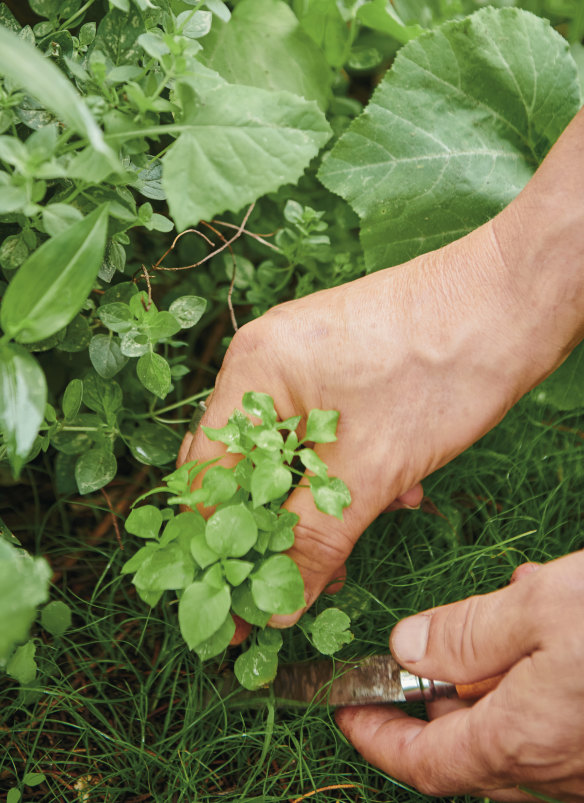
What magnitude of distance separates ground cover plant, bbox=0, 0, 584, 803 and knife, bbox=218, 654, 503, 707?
4 centimetres

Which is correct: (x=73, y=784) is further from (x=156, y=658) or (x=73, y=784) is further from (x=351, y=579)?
(x=351, y=579)

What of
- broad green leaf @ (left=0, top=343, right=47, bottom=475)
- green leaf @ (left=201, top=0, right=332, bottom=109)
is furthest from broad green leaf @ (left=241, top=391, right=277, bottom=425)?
green leaf @ (left=201, top=0, right=332, bottom=109)

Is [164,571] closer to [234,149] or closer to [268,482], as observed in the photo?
[268,482]

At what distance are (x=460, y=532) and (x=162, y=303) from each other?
102 cm

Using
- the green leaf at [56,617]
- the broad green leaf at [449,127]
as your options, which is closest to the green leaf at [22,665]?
the green leaf at [56,617]

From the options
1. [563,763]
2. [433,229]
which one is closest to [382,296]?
[433,229]

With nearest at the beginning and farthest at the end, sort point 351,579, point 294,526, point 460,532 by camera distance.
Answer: point 294,526
point 351,579
point 460,532

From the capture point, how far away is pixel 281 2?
1.65 m

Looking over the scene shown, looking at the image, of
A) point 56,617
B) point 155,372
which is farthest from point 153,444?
point 56,617

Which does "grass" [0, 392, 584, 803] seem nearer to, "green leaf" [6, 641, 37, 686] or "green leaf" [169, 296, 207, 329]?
"green leaf" [6, 641, 37, 686]

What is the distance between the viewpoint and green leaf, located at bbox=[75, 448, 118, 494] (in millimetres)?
1245

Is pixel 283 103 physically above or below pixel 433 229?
above

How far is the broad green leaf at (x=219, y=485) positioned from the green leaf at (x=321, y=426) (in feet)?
0.51

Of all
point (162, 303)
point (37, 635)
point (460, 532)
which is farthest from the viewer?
point (162, 303)
